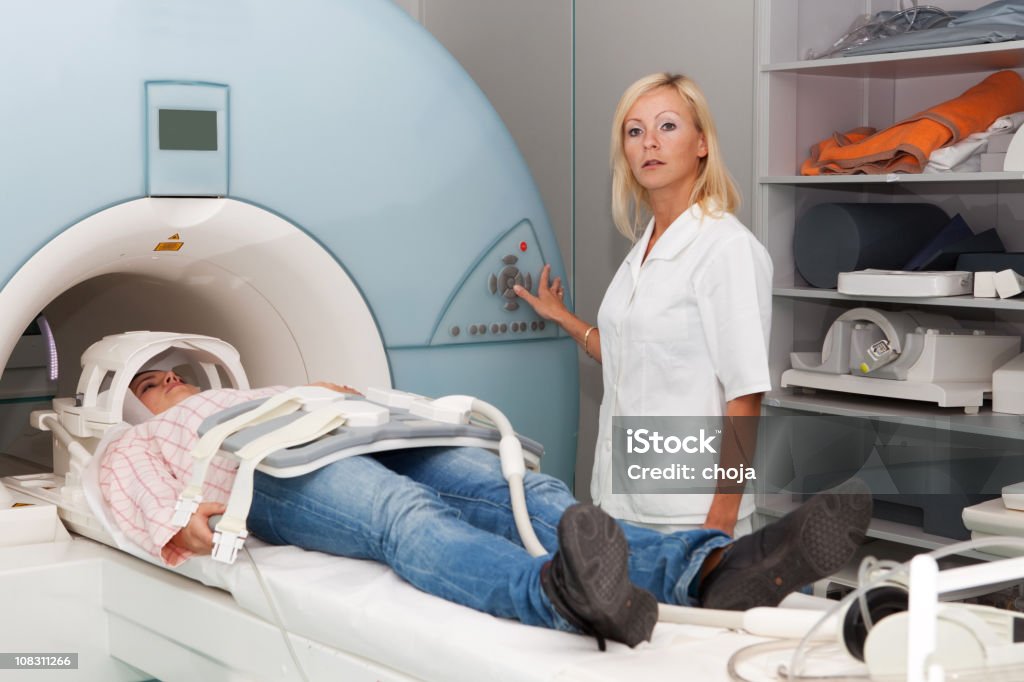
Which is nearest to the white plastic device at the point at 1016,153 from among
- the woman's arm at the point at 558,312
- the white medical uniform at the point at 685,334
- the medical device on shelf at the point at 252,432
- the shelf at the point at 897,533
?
the white medical uniform at the point at 685,334

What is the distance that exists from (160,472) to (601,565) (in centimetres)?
90

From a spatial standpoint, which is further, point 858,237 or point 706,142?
point 858,237

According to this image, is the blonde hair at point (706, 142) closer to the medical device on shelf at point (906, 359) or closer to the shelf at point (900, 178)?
the shelf at point (900, 178)

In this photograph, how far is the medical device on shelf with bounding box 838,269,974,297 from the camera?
234 cm

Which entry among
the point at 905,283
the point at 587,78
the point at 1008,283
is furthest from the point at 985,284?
the point at 587,78

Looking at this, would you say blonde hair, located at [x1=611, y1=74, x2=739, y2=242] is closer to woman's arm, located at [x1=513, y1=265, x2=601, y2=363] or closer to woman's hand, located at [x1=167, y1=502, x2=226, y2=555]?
woman's arm, located at [x1=513, y1=265, x2=601, y2=363]

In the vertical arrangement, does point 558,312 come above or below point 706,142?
below

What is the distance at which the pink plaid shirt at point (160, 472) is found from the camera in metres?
1.67

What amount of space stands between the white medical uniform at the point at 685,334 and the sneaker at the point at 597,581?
29.0 inches

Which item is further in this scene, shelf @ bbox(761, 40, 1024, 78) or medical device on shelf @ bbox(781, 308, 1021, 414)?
medical device on shelf @ bbox(781, 308, 1021, 414)

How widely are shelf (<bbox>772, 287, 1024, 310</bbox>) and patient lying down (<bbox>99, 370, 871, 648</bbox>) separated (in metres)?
1.06

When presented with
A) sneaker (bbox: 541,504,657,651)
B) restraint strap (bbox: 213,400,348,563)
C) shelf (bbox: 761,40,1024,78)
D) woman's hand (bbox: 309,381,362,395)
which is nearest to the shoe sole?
→ sneaker (bbox: 541,504,657,651)

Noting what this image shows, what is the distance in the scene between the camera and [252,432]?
1.69 m

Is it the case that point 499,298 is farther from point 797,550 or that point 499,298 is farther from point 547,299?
point 797,550
